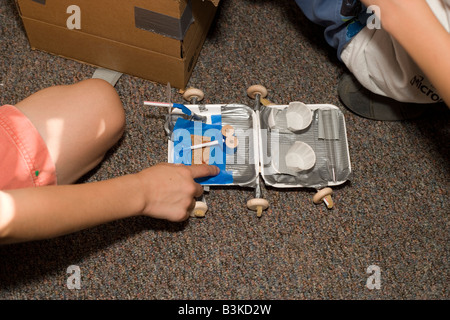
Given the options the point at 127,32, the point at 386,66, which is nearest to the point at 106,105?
the point at 127,32

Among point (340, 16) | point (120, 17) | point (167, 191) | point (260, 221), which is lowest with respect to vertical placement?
point (260, 221)

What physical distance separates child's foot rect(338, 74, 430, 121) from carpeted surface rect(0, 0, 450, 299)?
0.07 feet

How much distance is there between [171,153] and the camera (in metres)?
0.90

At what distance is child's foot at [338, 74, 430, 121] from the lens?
0.99 meters

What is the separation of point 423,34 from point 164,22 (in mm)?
446

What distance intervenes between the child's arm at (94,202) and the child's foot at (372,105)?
15.7 inches

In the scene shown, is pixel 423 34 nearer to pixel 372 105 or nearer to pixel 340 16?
pixel 340 16

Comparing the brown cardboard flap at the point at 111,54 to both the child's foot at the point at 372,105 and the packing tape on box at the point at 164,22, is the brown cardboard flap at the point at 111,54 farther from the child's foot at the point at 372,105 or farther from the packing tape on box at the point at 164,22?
the child's foot at the point at 372,105

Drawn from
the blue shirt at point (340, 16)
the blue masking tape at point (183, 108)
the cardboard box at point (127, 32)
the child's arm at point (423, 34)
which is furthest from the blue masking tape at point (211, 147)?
the child's arm at point (423, 34)

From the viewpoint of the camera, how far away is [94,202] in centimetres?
64

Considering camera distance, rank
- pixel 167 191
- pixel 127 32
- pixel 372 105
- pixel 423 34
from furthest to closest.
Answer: pixel 372 105 < pixel 127 32 < pixel 167 191 < pixel 423 34

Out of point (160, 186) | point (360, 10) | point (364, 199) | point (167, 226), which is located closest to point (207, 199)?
point (167, 226)

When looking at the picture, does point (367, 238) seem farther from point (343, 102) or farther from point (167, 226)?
point (167, 226)

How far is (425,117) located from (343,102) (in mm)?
196
